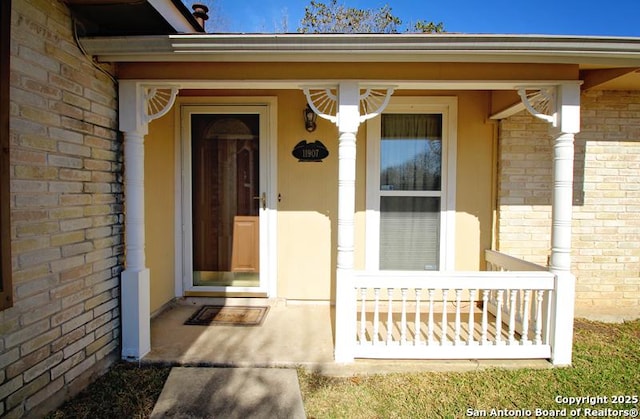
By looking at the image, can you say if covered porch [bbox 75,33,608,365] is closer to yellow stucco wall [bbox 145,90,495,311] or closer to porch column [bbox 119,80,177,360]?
porch column [bbox 119,80,177,360]

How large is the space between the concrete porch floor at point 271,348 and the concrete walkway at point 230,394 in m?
0.11

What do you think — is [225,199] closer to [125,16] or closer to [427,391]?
[125,16]

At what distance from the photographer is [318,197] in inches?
151

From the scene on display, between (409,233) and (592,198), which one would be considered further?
(409,233)

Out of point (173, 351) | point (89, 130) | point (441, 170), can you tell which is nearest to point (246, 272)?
point (173, 351)

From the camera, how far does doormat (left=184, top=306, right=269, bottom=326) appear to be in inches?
133

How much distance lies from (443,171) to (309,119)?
154cm

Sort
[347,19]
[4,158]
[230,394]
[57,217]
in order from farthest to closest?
[347,19]
[230,394]
[57,217]
[4,158]

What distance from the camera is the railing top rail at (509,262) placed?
301 centimetres

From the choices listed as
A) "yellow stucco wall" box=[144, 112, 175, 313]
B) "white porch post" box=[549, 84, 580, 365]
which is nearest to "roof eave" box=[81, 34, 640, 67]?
"white porch post" box=[549, 84, 580, 365]

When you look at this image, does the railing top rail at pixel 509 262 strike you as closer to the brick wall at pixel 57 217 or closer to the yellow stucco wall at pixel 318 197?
the yellow stucco wall at pixel 318 197

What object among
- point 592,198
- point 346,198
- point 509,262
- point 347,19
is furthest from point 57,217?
point 347,19

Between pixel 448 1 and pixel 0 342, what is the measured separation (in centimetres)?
1037

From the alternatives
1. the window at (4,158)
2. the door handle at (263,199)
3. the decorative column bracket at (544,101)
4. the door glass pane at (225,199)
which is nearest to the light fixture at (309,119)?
the door glass pane at (225,199)
